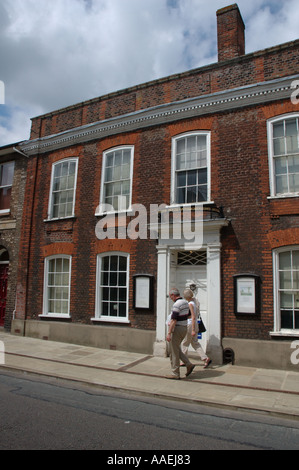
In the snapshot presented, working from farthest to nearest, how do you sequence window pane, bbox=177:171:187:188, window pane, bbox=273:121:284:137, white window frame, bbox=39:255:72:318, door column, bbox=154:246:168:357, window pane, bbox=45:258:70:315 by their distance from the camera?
window pane, bbox=45:258:70:315
white window frame, bbox=39:255:72:318
window pane, bbox=177:171:187:188
door column, bbox=154:246:168:357
window pane, bbox=273:121:284:137

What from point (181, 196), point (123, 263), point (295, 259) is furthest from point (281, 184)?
point (123, 263)

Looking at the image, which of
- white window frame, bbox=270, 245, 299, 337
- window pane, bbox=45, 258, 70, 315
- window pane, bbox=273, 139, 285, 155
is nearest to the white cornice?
window pane, bbox=273, 139, 285, 155

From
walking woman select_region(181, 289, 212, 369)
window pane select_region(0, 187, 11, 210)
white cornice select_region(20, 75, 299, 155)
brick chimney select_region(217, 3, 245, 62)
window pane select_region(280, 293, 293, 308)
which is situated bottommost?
walking woman select_region(181, 289, 212, 369)

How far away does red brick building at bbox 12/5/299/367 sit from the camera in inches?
333

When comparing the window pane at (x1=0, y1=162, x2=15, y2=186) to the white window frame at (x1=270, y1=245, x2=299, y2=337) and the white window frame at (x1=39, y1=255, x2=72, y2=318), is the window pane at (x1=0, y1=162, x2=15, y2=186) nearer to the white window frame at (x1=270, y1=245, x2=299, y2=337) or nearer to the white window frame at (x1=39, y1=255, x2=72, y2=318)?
the white window frame at (x1=39, y1=255, x2=72, y2=318)

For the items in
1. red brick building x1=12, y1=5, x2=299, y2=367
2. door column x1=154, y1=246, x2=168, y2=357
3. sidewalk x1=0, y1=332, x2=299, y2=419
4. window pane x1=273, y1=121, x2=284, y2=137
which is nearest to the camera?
sidewalk x1=0, y1=332, x2=299, y2=419

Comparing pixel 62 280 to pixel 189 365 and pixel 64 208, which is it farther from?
pixel 189 365

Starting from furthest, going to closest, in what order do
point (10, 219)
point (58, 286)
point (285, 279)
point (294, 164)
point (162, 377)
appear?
1. point (10, 219)
2. point (58, 286)
3. point (294, 164)
4. point (285, 279)
5. point (162, 377)

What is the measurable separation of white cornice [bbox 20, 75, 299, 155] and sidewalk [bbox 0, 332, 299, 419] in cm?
664

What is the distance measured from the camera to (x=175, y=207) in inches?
382

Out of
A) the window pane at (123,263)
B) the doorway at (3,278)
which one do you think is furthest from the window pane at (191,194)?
the doorway at (3,278)

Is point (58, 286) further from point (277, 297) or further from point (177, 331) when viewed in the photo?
point (277, 297)

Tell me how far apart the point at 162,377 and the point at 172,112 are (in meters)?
7.12

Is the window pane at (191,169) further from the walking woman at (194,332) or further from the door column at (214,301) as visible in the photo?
the walking woman at (194,332)
